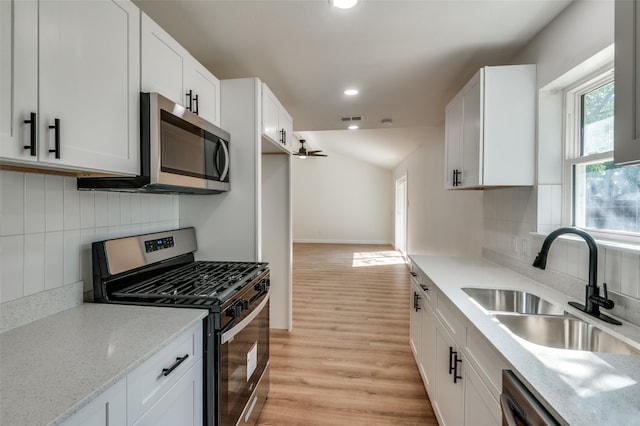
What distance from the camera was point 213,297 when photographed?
1.34 meters

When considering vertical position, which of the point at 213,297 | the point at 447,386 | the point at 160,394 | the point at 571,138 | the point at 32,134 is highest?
the point at 571,138

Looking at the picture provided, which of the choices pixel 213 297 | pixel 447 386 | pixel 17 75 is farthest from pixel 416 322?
pixel 17 75

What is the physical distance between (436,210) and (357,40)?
3.27 m

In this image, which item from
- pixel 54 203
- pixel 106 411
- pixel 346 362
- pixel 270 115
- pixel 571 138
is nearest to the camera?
pixel 106 411

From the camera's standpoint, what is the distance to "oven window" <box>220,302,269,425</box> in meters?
1.38

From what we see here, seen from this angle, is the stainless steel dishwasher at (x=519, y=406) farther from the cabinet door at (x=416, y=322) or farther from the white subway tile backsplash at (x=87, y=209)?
the white subway tile backsplash at (x=87, y=209)

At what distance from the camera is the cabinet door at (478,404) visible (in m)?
1.07

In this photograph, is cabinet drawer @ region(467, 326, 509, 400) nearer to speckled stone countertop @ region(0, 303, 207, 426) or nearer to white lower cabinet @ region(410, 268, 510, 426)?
white lower cabinet @ region(410, 268, 510, 426)

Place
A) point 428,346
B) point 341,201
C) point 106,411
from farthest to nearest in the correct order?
point 341,201
point 428,346
point 106,411

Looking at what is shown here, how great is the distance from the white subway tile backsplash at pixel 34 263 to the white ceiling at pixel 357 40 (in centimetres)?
127

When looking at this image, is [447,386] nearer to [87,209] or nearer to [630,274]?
[630,274]

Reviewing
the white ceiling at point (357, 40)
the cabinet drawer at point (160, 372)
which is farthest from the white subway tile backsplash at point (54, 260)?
the white ceiling at point (357, 40)

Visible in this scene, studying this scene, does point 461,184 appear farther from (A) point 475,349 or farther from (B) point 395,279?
(B) point 395,279

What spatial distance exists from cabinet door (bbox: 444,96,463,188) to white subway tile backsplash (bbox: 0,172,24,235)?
8.15 feet
